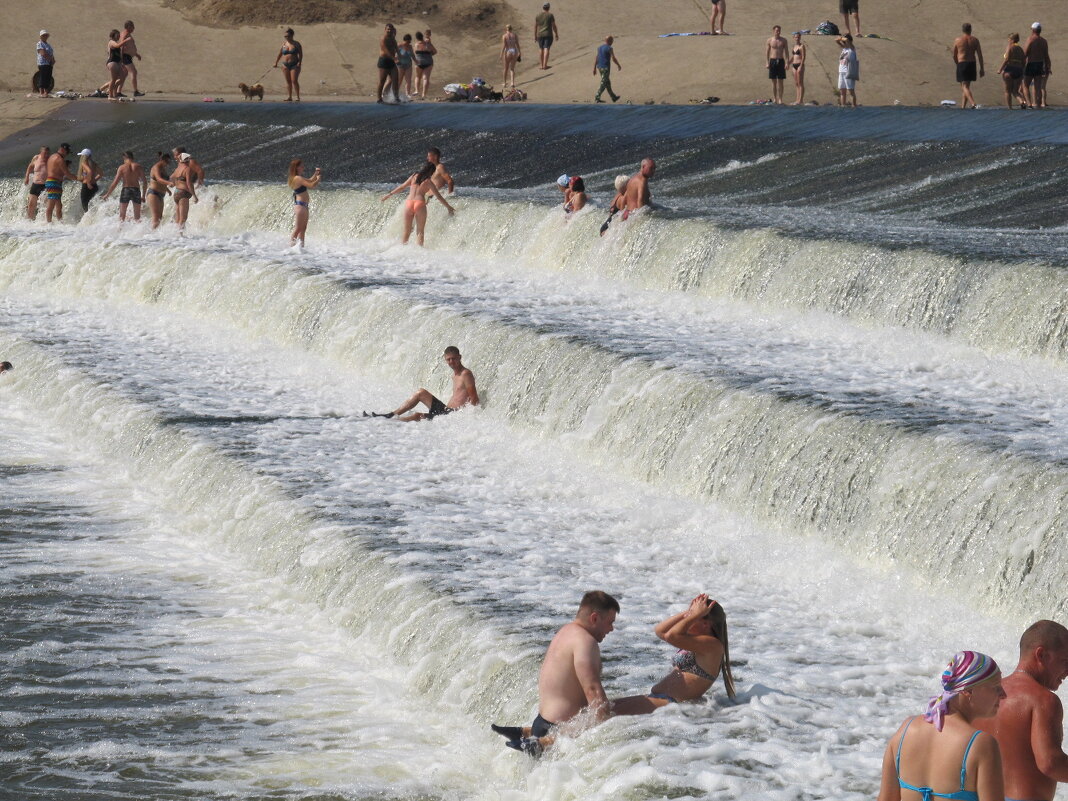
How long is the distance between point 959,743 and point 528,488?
23.7 feet

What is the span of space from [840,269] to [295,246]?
8.52 metres

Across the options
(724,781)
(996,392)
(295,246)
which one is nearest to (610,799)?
(724,781)

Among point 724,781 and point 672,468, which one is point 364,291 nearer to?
point 672,468

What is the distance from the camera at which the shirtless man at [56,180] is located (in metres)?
25.6

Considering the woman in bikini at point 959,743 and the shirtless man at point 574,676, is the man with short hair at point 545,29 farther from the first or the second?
the woman in bikini at point 959,743

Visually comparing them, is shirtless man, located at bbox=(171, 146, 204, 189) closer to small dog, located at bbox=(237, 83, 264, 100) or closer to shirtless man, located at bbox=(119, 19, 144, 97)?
shirtless man, located at bbox=(119, 19, 144, 97)

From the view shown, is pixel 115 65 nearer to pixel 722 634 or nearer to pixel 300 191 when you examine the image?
pixel 300 191

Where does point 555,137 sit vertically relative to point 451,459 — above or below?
above

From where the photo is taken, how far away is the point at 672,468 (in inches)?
468

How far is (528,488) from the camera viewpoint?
12.2m

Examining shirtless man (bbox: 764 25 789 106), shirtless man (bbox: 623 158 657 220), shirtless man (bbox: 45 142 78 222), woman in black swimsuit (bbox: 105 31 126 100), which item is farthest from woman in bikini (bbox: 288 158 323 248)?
woman in black swimsuit (bbox: 105 31 126 100)

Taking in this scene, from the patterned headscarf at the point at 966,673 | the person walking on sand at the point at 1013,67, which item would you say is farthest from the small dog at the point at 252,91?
the patterned headscarf at the point at 966,673

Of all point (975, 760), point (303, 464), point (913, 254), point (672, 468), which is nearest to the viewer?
point (975, 760)

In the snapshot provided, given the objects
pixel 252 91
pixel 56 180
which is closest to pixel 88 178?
pixel 56 180
